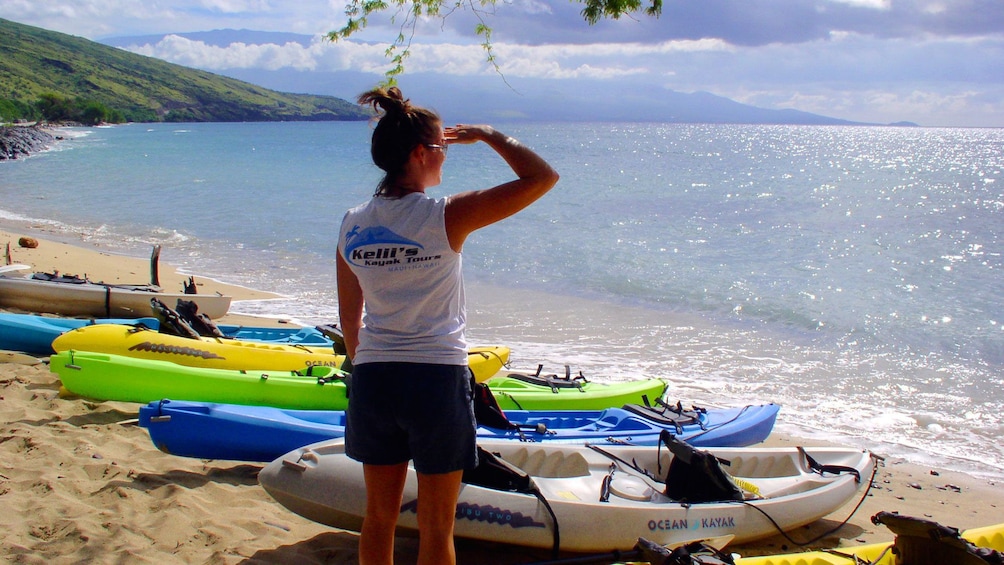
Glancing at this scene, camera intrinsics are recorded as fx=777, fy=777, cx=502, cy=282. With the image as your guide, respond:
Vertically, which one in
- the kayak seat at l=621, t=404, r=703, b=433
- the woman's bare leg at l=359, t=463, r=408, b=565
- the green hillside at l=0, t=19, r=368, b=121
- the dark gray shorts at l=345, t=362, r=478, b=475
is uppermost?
the green hillside at l=0, t=19, r=368, b=121

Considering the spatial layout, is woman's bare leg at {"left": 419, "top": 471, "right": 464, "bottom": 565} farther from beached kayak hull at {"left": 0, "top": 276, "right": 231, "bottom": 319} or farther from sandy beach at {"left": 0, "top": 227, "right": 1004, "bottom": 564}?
beached kayak hull at {"left": 0, "top": 276, "right": 231, "bottom": 319}

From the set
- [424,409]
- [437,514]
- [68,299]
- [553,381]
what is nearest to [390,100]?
[424,409]

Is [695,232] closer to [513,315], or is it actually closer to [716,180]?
[513,315]

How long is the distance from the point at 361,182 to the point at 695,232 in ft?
55.8

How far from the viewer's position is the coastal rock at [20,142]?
36.6 m

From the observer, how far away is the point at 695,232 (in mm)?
20906

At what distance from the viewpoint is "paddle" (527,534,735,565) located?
2.84m

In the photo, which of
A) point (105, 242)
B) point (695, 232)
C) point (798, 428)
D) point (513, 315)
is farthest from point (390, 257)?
point (695, 232)

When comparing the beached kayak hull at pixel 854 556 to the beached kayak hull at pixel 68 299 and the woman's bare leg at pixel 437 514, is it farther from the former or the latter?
the beached kayak hull at pixel 68 299

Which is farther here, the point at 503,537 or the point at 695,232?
the point at 695,232

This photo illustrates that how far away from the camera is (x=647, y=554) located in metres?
2.88

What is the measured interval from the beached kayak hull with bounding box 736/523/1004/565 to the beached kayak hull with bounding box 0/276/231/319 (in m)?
7.11

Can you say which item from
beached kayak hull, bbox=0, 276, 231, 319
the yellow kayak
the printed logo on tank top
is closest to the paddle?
the printed logo on tank top

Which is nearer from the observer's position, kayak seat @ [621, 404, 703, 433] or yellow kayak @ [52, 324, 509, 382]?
kayak seat @ [621, 404, 703, 433]
